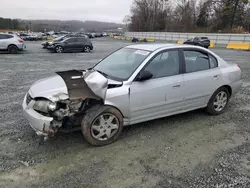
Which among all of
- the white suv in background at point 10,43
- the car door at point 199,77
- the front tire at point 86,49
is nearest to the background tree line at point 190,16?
the front tire at point 86,49

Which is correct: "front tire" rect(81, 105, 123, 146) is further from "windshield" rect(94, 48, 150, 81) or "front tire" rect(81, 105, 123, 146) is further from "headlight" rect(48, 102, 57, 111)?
"windshield" rect(94, 48, 150, 81)

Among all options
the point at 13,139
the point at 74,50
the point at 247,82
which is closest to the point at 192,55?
the point at 13,139

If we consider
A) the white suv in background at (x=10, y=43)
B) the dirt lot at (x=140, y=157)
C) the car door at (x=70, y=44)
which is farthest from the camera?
the car door at (x=70, y=44)

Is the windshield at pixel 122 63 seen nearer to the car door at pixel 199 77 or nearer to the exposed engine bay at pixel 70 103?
the exposed engine bay at pixel 70 103

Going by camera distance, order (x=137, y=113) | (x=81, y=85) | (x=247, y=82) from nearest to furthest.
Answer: (x=81, y=85) → (x=137, y=113) → (x=247, y=82)

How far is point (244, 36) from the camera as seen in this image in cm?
3112

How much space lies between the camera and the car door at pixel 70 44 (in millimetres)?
19047

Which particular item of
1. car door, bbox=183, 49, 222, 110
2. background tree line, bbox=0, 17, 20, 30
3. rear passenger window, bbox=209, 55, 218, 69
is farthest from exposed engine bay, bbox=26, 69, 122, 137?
background tree line, bbox=0, 17, 20, 30

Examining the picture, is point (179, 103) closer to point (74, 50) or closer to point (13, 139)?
point (13, 139)

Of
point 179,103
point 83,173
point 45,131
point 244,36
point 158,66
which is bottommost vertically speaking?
point 83,173

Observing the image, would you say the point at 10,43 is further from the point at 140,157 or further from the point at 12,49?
the point at 140,157

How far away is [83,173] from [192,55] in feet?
9.78

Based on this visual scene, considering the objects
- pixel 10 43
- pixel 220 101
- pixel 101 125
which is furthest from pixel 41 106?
pixel 10 43

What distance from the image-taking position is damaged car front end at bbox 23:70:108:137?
3037 millimetres
